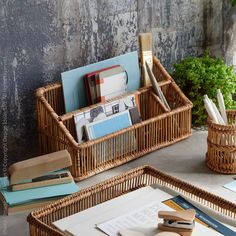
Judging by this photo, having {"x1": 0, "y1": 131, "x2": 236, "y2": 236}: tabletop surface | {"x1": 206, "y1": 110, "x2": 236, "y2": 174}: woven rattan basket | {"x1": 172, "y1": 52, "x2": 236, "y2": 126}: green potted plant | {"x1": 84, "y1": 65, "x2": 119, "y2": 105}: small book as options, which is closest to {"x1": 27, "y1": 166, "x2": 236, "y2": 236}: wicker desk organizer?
{"x1": 0, "y1": 131, "x2": 236, "y2": 236}: tabletop surface

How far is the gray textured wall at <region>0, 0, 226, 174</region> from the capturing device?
73.2 inches

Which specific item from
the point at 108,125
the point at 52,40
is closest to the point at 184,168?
the point at 108,125

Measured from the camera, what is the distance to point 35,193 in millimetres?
1616

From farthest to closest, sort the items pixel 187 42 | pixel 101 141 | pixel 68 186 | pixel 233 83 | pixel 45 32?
pixel 187 42 → pixel 233 83 → pixel 45 32 → pixel 101 141 → pixel 68 186

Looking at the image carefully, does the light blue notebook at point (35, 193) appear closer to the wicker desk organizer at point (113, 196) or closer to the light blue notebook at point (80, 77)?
the wicker desk organizer at point (113, 196)

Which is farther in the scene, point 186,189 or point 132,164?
point 132,164

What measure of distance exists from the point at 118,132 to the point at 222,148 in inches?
11.7

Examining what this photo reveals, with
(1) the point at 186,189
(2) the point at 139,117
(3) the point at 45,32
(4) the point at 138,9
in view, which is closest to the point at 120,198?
(1) the point at 186,189

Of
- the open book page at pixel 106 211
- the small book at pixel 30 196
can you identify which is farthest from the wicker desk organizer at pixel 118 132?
the open book page at pixel 106 211

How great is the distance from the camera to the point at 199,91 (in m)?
2.11

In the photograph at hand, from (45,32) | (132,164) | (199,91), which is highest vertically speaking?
(45,32)

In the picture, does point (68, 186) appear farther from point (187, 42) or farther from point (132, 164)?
point (187, 42)

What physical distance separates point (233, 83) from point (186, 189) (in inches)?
26.8

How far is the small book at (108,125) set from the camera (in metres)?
1.83
